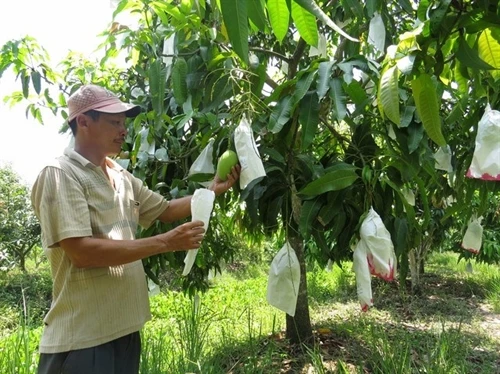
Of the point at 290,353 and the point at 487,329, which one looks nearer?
the point at 290,353

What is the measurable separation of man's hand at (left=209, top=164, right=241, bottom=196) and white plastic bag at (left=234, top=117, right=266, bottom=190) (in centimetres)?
10

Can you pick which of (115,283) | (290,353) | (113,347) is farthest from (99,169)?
(290,353)

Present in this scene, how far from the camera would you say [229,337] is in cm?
277

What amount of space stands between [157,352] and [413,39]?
189cm

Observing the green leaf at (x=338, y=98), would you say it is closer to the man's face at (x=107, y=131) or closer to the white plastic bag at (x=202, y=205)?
the white plastic bag at (x=202, y=205)

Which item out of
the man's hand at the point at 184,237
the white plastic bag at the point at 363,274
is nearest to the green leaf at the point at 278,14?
the man's hand at the point at 184,237

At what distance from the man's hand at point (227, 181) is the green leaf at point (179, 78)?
10.6 inches

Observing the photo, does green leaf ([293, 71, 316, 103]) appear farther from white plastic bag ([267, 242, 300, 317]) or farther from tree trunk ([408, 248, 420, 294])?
tree trunk ([408, 248, 420, 294])

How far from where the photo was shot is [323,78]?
121 centimetres

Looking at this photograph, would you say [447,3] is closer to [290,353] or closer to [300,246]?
[300,246]

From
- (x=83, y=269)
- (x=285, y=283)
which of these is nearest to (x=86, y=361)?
(x=83, y=269)

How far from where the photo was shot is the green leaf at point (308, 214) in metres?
1.38

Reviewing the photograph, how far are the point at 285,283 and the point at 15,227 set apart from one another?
26.9ft

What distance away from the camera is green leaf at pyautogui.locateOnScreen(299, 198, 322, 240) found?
1.38 metres
